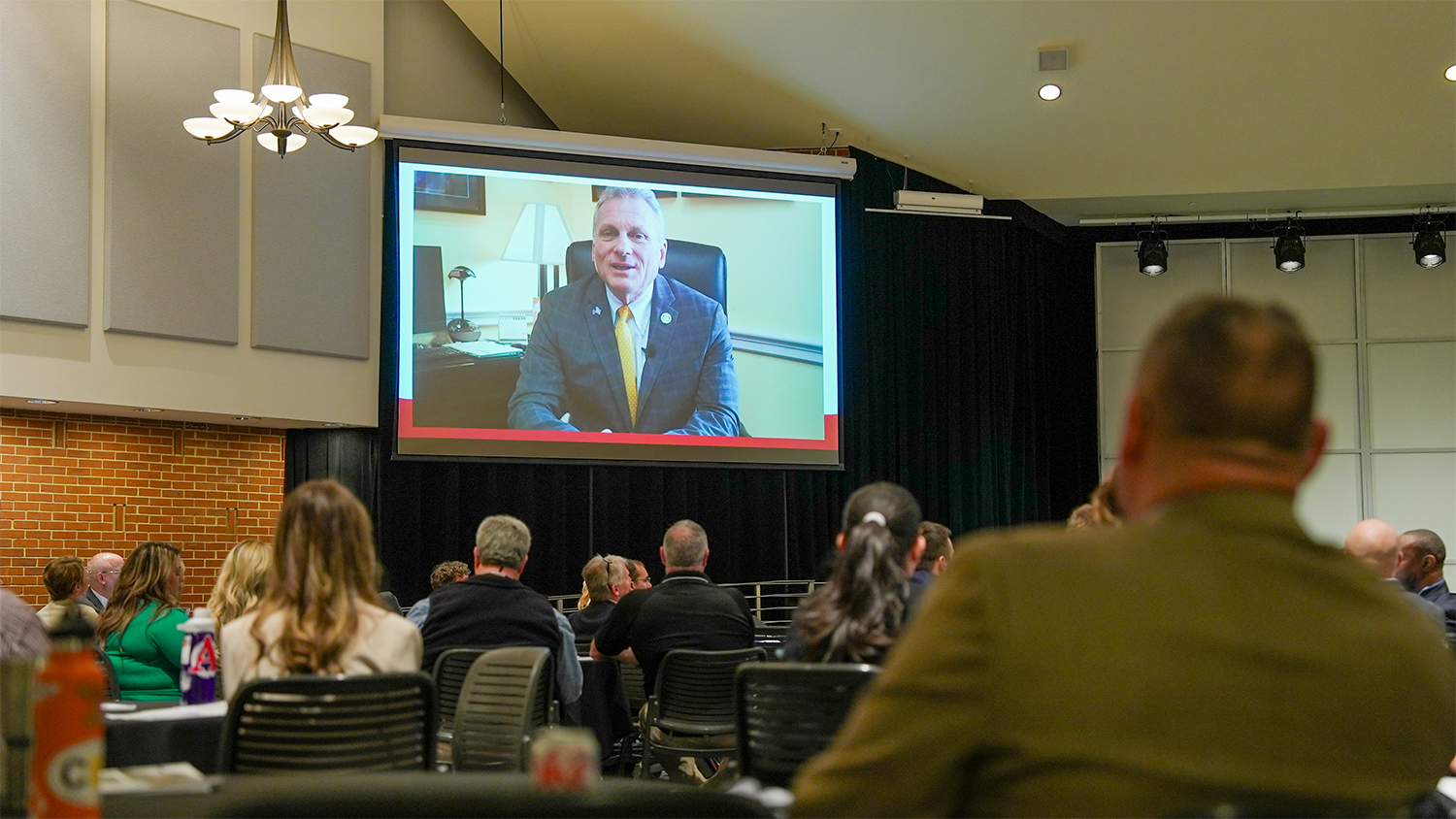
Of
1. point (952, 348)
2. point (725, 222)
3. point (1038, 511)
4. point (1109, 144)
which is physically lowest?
point (1038, 511)

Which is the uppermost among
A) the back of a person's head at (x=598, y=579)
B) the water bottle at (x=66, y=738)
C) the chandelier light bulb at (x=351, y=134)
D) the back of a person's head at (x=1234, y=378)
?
the chandelier light bulb at (x=351, y=134)

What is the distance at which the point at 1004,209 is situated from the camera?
1099cm

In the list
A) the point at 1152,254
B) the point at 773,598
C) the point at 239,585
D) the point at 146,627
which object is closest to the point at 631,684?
the point at 239,585

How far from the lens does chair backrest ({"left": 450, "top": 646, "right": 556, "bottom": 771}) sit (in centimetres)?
333

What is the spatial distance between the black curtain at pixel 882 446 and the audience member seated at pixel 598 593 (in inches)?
122

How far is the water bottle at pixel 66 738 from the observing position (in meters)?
1.25

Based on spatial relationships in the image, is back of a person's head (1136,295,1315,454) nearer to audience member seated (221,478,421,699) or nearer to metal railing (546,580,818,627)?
audience member seated (221,478,421,699)

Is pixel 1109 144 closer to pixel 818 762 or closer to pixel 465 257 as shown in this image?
pixel 465 257

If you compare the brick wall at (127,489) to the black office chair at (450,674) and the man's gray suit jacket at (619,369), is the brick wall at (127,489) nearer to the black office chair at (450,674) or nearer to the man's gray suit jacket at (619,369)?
the man's gray suit jacket at (619,369)

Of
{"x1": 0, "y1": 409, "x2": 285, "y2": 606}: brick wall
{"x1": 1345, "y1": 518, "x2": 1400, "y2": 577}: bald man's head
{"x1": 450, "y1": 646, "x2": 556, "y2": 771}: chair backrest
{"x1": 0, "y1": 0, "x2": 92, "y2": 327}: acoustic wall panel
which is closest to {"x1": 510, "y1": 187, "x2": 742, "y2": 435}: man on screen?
{"x1": 0, "y1": 409, "x2": 285, "y2": 606}: brick wall

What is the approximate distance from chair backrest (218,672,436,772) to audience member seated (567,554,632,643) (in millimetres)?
2996

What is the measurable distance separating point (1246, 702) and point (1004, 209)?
1034cm

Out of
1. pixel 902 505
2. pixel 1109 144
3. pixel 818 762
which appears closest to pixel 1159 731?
pixel 818 762

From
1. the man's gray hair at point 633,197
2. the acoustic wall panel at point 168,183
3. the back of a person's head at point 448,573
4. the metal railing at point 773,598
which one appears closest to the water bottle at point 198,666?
the back of a person's head at point 448,573
